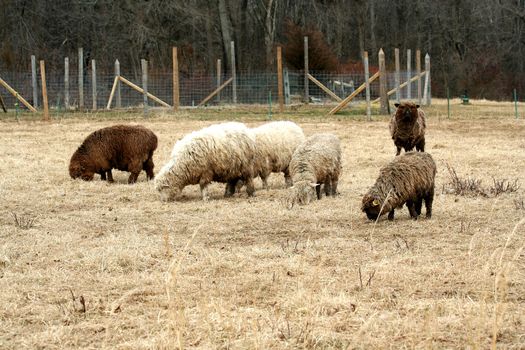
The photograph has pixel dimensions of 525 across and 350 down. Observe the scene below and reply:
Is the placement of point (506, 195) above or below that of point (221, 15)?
below

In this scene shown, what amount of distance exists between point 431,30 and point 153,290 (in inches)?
1781

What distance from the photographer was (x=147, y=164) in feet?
41.6

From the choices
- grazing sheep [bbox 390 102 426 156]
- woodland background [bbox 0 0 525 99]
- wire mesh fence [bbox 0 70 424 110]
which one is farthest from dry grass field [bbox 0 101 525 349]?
woodland background [bbox 0 0 525 99]

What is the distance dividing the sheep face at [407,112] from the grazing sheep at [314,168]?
9.32 ft

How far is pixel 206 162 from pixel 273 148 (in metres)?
1.37

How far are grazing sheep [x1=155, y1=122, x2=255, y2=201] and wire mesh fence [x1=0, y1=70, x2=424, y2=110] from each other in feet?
55.8

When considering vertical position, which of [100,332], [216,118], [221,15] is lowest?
[100,332]

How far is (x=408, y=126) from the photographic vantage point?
1353 cm

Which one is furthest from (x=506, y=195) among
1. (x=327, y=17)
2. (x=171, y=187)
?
(x=327, y=17)

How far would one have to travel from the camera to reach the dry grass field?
16.4ft

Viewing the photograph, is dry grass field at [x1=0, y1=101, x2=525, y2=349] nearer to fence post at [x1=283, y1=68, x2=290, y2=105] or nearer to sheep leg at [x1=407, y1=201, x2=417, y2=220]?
sheep leg at [x1=407, y1=201, x2=417, y2=220]

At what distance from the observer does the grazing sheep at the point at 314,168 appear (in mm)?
9992

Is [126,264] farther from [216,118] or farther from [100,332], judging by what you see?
[216,118]

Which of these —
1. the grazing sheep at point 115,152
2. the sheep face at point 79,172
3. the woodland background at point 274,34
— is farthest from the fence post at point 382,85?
Answer: the sheep face at point 79,172
